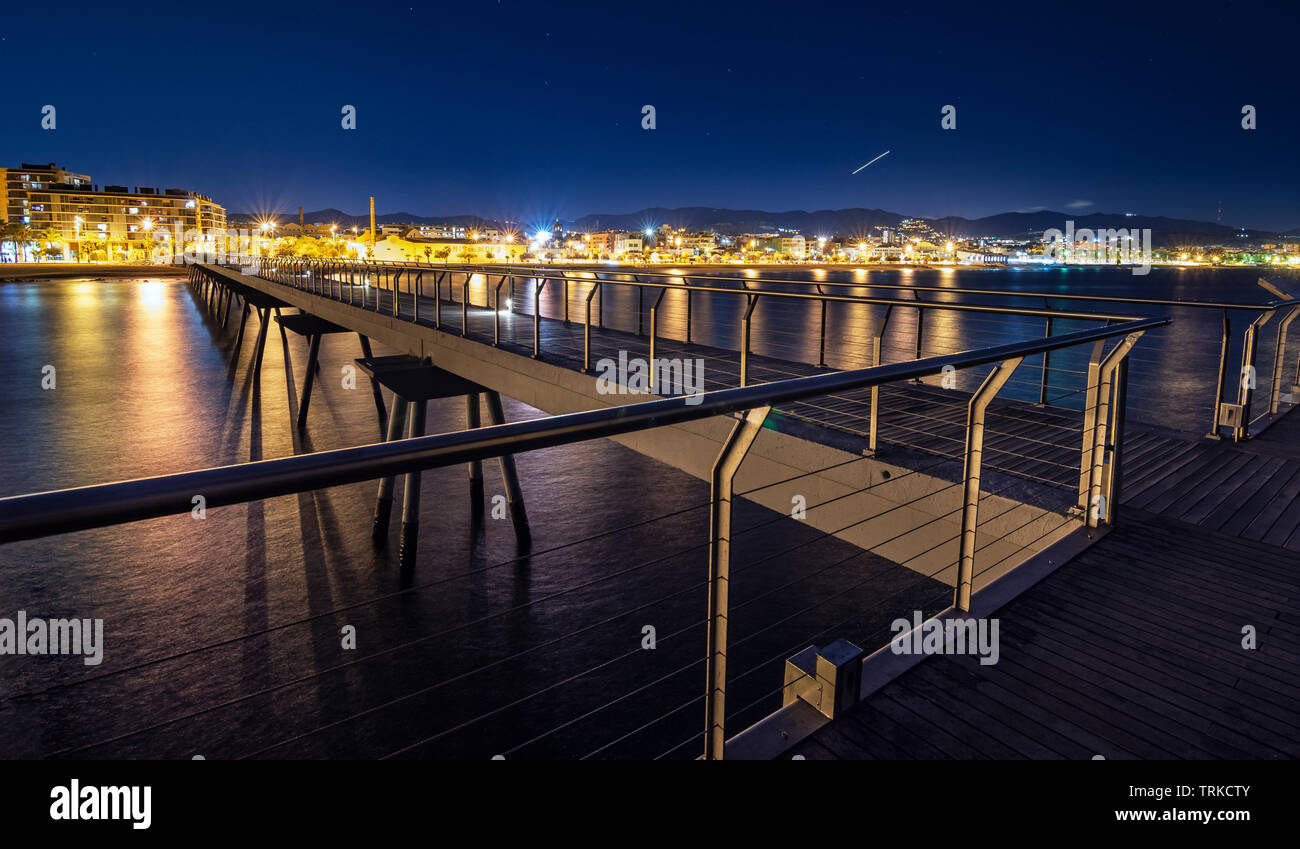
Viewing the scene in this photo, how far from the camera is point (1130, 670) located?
2.57m

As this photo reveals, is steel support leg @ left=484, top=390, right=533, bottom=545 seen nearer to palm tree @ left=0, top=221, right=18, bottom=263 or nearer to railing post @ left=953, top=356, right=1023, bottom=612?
railing post @ left=953, top=356, right=1023, bottom=612

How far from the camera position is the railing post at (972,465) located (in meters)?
2.61

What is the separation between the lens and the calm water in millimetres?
6082

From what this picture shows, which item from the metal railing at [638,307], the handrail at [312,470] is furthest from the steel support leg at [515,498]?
the handrail at [312,470]

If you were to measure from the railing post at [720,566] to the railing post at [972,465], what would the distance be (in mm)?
1118

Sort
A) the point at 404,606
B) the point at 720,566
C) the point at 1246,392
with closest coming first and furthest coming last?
the point at 720,566
the point at 1246,392
the point at 404,606

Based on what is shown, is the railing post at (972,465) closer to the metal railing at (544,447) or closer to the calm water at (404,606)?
the metal railing at (544,447)

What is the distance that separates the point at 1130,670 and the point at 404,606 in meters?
7.51

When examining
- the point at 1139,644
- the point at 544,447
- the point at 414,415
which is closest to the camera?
the point at 544,447

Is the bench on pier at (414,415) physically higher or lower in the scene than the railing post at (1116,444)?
lower

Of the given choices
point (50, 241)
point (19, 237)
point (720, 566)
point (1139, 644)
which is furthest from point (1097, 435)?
point (50, 241)

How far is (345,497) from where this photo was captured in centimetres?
1215

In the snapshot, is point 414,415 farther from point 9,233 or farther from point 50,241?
point 50,241
